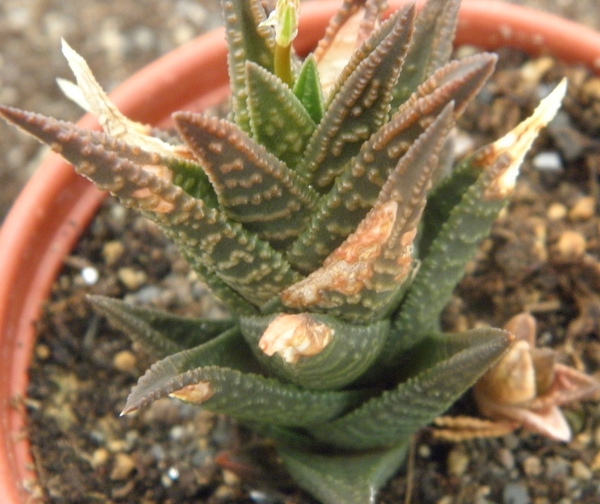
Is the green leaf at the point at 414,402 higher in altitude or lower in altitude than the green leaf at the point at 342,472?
higher

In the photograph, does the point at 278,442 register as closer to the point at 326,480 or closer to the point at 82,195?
the point at 326,480

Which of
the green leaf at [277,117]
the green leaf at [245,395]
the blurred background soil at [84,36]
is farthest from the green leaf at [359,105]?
the blurred background soil at [84,36]

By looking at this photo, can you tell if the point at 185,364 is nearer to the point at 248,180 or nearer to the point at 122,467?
the point at 248,180

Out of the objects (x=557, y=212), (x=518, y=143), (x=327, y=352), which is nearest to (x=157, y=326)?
(x=327, y=352)

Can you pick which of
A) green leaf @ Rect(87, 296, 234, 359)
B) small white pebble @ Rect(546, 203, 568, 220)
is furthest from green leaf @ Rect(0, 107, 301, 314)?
small white pebble @ Rect(546, 203, 568, 220)

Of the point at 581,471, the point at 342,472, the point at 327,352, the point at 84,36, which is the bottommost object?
the point at 581,471

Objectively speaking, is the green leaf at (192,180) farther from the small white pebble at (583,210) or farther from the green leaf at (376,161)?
the small white pebble at (583,210)

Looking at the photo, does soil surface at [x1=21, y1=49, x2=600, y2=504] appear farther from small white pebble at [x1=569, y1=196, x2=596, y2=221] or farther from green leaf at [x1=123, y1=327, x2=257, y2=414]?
green leaf at [x1=123, y1=327, x2=257, y2=414]
